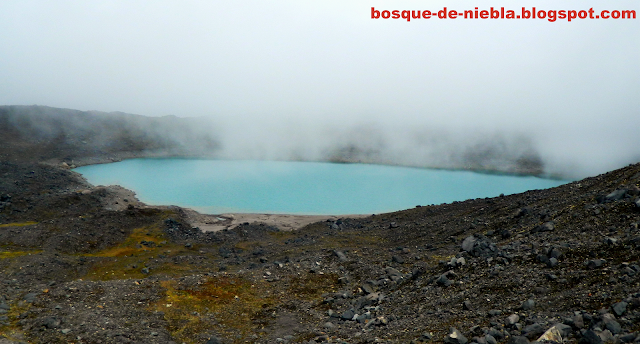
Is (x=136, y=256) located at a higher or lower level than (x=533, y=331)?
lower

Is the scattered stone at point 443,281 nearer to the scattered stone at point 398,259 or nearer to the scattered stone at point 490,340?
the scattered stone at point 490,340

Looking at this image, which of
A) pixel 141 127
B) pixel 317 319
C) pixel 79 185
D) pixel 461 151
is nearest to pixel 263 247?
pixel 317 319

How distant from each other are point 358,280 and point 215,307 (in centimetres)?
732

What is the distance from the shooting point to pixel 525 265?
50.2ft

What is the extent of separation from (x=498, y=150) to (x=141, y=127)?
9699cm

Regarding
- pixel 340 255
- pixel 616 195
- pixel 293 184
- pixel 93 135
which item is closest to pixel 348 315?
pixel 340 255

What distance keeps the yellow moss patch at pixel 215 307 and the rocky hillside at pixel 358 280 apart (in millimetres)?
89

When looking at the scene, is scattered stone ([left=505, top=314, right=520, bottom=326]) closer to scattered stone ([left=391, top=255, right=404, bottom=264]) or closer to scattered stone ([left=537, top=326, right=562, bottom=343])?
scattered stone ([left=537, top=326, right=562, bottom=343])

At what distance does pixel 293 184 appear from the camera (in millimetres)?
67125

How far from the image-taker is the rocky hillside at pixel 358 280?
476 inches

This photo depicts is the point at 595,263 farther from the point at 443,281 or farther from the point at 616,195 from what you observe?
the point at 616,195

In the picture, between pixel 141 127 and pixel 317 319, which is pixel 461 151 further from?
pixel 317 319

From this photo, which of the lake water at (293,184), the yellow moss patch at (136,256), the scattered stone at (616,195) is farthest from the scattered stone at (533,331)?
the lake water at (293,184)

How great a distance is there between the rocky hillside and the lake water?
17915 millimetres
